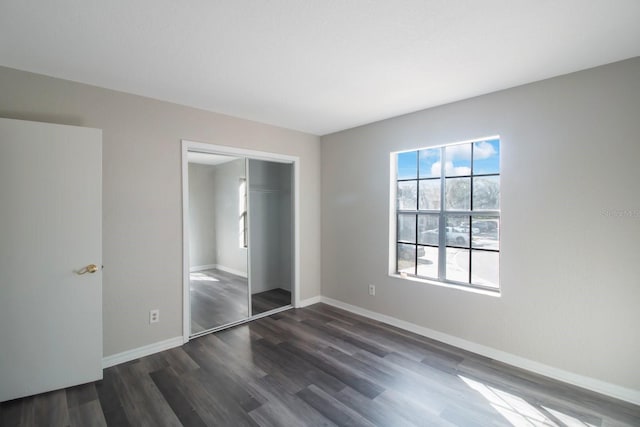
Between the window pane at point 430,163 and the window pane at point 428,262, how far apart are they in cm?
87

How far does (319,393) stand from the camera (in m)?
2.27

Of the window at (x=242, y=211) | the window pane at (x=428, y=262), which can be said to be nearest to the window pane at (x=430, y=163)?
the window pane at (x=428, y=262)

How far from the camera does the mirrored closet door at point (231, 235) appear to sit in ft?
11.2

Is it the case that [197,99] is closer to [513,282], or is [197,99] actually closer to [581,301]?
[513,282]

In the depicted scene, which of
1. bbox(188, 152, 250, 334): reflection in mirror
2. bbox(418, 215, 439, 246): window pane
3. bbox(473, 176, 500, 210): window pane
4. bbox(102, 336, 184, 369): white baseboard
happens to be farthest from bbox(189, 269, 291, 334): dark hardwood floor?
bbox(473, 176, 500, 210): window pane

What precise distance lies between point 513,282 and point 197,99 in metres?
3.58

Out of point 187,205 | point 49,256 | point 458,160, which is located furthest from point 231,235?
point 458,160

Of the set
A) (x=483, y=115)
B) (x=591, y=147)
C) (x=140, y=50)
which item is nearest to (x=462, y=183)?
(x=483, y=115)

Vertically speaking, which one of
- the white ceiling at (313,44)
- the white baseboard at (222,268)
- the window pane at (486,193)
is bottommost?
the white baseboard at (222,268)

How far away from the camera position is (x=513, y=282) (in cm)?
266

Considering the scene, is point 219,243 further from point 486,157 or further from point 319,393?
point 486,157

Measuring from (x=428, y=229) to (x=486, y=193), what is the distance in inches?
28.9

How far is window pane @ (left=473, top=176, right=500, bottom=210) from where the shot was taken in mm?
2879

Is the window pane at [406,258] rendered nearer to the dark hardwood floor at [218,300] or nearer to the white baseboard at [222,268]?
the dark hardwood floor at [218,300]
